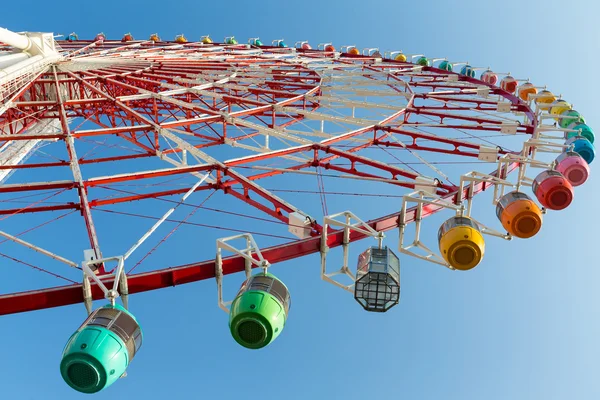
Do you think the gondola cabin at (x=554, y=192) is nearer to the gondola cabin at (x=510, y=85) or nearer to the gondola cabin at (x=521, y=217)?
the gondola cabin at (x=521, y=217)

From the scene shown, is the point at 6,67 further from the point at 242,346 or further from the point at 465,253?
the point at 465,253

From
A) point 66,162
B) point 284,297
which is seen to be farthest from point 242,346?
point 66,162

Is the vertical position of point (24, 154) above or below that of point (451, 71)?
below

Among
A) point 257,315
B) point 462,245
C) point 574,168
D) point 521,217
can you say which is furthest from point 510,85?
point 257,315

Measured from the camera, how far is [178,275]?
12.6 meters

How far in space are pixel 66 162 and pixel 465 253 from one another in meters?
15.3

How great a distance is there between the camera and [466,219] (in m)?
14.4

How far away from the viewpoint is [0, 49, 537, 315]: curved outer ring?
11547 millimetres

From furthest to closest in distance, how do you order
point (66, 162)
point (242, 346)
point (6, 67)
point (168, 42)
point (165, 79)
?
point (168, 42), point (165, 79), point (6, 67), point (66, 162), point (242, 346)

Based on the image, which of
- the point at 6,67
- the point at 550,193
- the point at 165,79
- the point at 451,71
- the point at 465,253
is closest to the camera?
the point at 465,253

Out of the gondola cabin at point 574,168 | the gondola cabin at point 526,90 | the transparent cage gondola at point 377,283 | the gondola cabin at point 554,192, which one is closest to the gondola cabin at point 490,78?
the gondola cabin at point 526,90

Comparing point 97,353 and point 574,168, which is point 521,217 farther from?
point 97,353

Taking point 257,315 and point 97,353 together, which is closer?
point 97,353

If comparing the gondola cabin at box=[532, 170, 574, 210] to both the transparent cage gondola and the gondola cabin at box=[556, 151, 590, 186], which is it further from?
the transparent cage gondola
